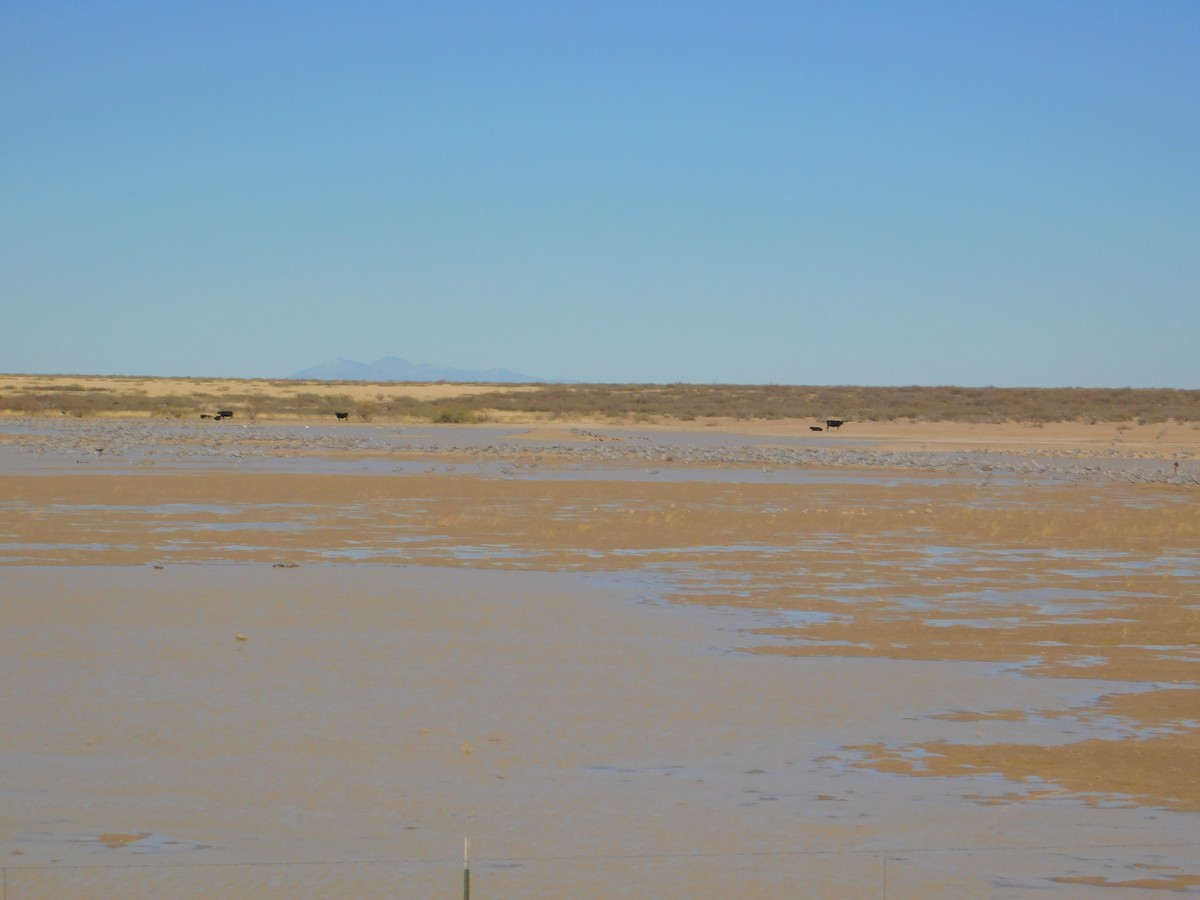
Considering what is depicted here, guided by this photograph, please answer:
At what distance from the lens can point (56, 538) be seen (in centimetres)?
1916

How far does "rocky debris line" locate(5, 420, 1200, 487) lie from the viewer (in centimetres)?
3709

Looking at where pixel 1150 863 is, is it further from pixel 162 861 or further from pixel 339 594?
pixel 339 594

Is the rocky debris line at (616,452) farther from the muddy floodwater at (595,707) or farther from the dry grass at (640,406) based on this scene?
the dry grass at (640,406)

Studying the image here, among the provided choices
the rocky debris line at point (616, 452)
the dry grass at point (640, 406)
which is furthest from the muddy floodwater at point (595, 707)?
the dry grass at point (640, 406)

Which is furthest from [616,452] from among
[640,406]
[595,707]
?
[640,406]

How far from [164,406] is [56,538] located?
64.4 m

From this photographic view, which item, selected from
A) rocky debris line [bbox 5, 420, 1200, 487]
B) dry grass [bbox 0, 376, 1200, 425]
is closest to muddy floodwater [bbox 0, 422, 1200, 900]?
rocky debris line [bbox 5, 420, 1200, 487]

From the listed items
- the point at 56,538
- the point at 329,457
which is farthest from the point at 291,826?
the point at 329,457

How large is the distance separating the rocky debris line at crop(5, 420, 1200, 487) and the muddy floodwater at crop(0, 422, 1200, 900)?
14.8m

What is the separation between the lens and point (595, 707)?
10055mm

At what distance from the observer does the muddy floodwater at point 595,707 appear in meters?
6.88

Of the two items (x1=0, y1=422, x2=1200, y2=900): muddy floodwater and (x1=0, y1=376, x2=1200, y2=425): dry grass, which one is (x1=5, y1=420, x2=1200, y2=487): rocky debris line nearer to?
(x1=0, y1=422, x2=1200, y2=900): muddy floodwater

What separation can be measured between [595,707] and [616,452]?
33083 millimetres

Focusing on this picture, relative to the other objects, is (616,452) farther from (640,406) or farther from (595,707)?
(640,406)
